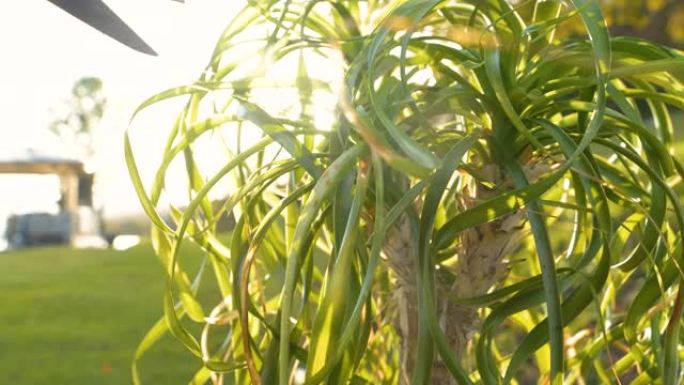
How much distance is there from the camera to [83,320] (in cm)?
435

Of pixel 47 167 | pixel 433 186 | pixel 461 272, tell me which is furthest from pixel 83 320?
pixel 47 167

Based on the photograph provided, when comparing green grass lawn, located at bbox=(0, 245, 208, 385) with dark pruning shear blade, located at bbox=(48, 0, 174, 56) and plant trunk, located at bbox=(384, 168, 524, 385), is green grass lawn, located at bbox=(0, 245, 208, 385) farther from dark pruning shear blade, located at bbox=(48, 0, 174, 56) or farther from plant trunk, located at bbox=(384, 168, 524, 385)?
dark pruning shear blade, located at bbox=(48, 0, 174, 56)

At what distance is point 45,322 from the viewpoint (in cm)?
438

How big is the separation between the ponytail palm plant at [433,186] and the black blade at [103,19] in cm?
11

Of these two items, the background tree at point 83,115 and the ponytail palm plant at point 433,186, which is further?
the background tree at point 83,115

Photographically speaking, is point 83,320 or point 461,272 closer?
point 461,272

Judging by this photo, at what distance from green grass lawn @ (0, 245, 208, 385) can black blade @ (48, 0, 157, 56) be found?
A: 223 centimetres

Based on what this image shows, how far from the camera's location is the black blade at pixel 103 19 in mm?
629

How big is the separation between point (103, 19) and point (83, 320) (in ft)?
12.7

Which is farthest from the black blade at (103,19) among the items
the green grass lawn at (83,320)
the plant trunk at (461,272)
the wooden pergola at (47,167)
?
the wooden pergola at (47,167)

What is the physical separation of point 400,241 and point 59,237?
31.8ft

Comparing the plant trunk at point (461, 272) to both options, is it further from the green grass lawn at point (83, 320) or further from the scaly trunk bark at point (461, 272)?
the green grass lawn at point (83, 320)

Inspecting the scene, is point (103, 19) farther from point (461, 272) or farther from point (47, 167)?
point (47, 167)

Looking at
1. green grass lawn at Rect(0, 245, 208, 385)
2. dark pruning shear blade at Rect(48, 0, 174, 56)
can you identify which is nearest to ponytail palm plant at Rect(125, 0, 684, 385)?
dark pruning shear blade at Rect(48, 0, 174, 56)
